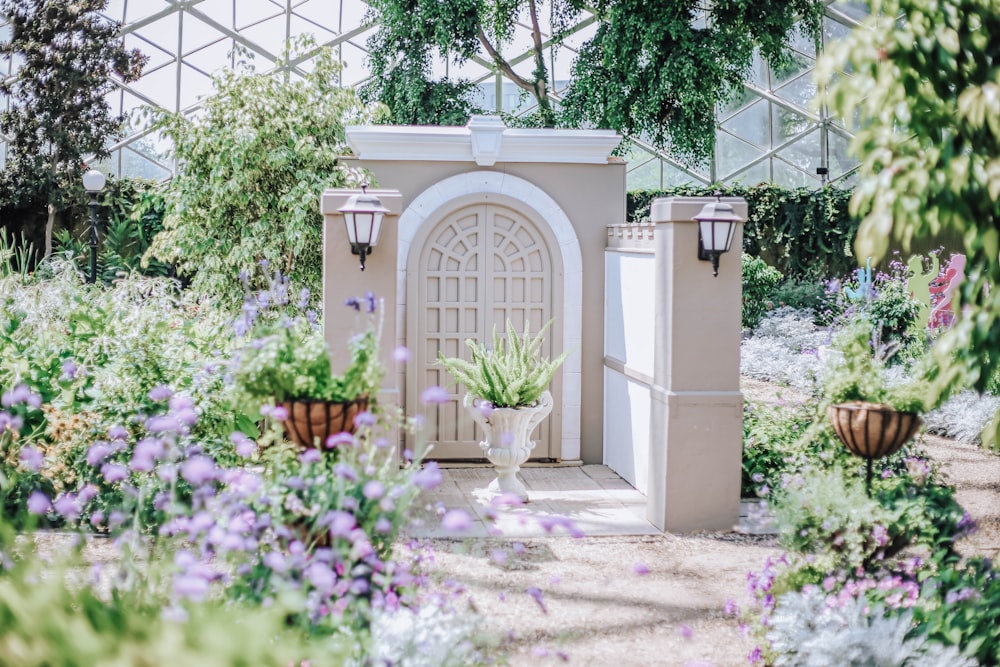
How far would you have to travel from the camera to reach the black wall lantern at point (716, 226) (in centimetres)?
637

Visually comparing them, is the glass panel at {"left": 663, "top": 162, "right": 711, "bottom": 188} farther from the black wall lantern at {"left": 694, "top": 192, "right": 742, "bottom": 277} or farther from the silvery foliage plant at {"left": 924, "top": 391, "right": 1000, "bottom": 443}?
the black wall lantern at {"left": 694, "top": 192, "right": 742, "bottom": 277}

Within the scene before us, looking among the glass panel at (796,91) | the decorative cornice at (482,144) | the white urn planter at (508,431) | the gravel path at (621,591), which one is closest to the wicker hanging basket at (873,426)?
the gravel path at (621,591)

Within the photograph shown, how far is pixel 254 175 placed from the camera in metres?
9.49

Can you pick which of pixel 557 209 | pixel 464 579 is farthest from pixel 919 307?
pixel 464 579

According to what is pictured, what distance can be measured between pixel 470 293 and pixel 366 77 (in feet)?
43.6

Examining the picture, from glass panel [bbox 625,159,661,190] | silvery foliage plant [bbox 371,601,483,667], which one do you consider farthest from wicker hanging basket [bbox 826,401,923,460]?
glass panel [bbox 625,159,661,190]

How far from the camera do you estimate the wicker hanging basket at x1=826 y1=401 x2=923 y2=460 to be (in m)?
4.62

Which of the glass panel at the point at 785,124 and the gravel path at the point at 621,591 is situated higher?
the glass panel at the point at 785,124

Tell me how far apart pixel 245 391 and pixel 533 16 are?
637 inches

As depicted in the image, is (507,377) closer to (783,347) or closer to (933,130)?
(933,130)

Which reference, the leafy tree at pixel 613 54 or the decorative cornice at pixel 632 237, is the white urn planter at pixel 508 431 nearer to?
the decorative cornice at pixel 632 237

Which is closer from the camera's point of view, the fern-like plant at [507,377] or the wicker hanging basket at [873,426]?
the wicker hanging basket at [873,426]

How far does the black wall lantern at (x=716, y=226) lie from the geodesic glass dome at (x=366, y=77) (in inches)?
523

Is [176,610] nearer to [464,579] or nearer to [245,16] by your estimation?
[464,579]
